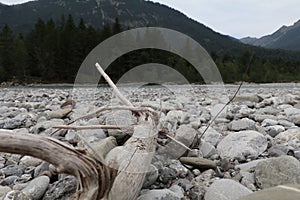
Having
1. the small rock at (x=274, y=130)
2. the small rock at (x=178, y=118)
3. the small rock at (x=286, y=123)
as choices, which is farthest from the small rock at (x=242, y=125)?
the small rock at (x=178, y=118)

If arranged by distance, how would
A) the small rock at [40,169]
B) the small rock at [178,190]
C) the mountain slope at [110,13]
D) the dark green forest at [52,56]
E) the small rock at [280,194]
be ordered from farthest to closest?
the mountain slope at [110,13] < the dark green forest at [52,56] < the small rock at [40,169] < the small rock at [178,190] < the small rock at [280,194]

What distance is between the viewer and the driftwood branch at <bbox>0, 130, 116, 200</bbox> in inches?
57.8

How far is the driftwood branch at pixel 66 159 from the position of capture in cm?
147

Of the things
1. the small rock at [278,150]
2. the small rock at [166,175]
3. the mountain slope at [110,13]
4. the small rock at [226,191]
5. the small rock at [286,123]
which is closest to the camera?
the small rock at [226,191]

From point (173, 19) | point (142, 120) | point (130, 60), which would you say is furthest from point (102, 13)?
point (142, 120)

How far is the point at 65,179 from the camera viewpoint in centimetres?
194

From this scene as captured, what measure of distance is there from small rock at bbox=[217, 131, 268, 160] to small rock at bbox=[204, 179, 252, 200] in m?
0.75

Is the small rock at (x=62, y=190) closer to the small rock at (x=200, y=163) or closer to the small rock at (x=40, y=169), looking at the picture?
the small rock at (x=40, y=169)

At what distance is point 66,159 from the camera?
1.56m

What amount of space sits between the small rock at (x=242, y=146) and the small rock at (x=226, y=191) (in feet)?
2.46

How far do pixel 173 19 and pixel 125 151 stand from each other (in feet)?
547

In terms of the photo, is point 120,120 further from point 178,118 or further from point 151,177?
point 178,118

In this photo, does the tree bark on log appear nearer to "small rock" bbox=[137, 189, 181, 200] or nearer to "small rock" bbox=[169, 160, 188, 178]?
"small rock" bbox=[137, 189, 181, 200]

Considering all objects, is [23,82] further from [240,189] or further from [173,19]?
[173,19]
